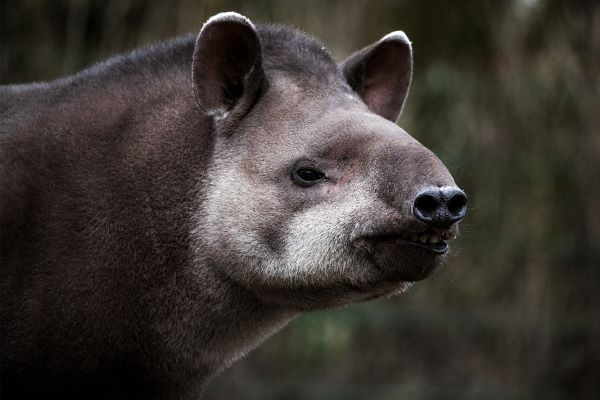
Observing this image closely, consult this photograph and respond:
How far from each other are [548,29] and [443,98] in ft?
4.40

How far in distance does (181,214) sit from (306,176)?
651 millimetres

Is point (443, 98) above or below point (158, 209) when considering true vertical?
below

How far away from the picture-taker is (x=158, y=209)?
4.94 m

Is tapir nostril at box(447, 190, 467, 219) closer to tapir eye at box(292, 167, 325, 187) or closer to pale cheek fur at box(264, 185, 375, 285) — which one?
pale cheek fur at box(264, 185, 375, 285)

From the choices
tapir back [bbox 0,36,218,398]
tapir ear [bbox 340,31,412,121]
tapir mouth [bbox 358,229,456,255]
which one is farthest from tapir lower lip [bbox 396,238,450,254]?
tapir ear [bbox 340,31,412,121]

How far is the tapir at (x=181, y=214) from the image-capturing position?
4.65m

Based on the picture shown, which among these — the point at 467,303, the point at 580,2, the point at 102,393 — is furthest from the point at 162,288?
the point at 580,2

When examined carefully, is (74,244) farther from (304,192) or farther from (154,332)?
(304,192)

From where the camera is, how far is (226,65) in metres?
5.00

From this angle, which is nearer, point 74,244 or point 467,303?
point 74,244

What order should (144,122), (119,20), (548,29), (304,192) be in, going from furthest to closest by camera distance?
(548,29)
(119,20)
(144,122)
(304,192)

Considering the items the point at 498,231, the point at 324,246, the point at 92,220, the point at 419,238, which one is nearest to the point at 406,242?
the point at 419,238

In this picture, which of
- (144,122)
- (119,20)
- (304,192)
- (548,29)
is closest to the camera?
(304,192)

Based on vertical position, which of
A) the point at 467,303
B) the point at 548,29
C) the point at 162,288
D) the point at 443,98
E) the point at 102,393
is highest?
the point at 162,288
